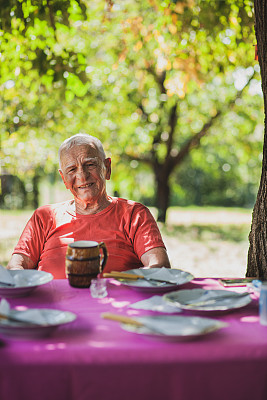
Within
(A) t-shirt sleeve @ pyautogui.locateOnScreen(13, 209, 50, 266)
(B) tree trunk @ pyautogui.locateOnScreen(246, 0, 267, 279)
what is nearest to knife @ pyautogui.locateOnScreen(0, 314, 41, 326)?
(A) t-shirt sleeve @ pyautogui.locateOnScreen(13, 209, 50, 266)

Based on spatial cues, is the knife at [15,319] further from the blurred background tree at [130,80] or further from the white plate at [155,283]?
the blurred background tree at [130,80]

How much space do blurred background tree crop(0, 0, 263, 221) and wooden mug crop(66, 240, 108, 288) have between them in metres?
2.20

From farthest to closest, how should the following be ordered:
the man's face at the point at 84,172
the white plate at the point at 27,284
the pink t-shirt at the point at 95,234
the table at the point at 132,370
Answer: the man's face at the point at 84,172 → the pink t-shirt at the point at 95,234 → the white plate at the point at 27,284 → the table at the point at 132,370

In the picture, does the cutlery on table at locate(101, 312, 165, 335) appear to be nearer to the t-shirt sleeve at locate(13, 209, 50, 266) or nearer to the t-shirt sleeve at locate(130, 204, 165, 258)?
the t-shirt sleeve at locate(130, 204, 165, 258)

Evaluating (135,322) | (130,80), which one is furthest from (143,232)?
(130,80)

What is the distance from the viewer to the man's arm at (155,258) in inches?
85.7

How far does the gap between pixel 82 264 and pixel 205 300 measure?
0.46 metres

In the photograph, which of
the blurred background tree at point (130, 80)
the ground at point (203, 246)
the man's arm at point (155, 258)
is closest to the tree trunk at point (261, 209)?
the man's arm at point (155, 258)

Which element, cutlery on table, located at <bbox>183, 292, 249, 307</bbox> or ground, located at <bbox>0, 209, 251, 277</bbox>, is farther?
ground, located at <bbox>0, 209, 251, 277</bbox>

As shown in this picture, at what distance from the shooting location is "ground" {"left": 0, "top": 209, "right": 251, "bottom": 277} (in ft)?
22.1

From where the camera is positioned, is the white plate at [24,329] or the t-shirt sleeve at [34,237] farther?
the t-shirt sleeve at [34,237]

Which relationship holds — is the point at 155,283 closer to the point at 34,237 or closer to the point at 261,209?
the point at 261,209

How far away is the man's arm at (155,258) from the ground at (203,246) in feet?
13.3

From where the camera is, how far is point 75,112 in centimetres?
791
